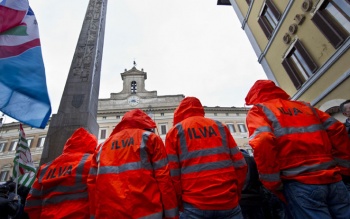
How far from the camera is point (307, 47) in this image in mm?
6699

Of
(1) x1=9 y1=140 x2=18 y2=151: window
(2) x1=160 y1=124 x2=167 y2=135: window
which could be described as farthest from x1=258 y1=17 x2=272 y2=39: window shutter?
(1) x1=9 y1=140 x2=18 y2=151: window

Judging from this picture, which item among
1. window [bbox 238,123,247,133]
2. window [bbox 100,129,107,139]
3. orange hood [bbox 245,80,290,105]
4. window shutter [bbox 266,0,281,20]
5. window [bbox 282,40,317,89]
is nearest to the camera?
orange hood [bbox 245,80,290,105]

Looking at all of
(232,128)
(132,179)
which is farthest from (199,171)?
(232,128)

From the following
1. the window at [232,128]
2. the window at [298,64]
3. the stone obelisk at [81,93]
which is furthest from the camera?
the window at [232,128]

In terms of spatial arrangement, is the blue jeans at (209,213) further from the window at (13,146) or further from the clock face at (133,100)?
the window at (13,146)

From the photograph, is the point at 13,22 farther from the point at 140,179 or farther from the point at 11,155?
the point at 11,155

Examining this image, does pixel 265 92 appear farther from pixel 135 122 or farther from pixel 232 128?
pixel 232 128

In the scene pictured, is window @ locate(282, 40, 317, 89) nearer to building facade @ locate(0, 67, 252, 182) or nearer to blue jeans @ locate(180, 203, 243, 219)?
blue jeans @ locate(180, 203, 243, 219)

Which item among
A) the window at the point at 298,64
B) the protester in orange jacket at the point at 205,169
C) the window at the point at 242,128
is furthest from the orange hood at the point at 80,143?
the window at the point at 242,128

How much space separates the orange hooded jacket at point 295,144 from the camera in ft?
6.06

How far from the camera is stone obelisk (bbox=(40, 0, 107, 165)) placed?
4.20 meters

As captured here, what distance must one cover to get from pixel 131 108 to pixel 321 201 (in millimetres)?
26544

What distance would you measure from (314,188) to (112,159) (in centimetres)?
183

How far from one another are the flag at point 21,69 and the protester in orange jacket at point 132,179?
861mm
